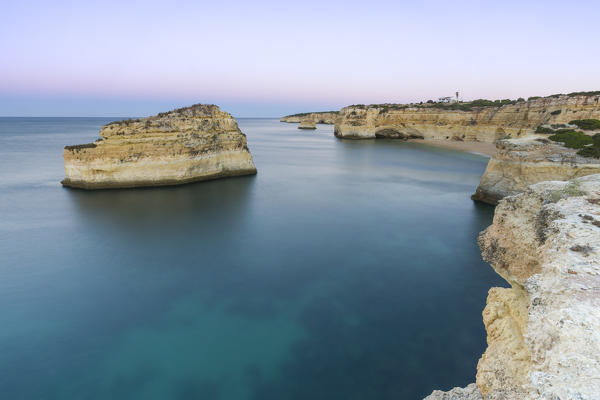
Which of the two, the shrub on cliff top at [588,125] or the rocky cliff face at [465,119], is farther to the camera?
the rocky cliff face at [465,119]

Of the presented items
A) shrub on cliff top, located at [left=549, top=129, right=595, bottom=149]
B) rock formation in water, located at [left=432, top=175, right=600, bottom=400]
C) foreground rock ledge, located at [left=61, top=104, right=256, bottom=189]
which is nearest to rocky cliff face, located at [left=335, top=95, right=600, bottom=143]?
shrub on cliff top, located at [left=549, top=129, right=595, bottom=149]

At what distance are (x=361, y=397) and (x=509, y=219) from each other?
15.1 ft

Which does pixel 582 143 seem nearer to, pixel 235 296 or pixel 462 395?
pixel 462 395

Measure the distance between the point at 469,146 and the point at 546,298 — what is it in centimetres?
5423

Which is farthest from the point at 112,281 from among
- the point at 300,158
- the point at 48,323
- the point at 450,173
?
the point at 300,158

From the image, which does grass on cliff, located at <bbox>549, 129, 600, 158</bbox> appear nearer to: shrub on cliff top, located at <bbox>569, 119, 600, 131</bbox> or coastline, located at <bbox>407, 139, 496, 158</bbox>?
shrub on cliff top, located at <bbox>569, 119, 600, 131</bbox>

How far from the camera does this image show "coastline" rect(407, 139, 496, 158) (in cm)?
4333

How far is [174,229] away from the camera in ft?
50.2

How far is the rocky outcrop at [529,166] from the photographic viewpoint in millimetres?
14102

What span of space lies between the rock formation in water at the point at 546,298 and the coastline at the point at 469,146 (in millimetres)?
40819

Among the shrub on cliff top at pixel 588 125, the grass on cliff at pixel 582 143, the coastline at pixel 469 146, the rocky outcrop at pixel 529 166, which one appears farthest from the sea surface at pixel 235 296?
the coastline at pixel 469 146

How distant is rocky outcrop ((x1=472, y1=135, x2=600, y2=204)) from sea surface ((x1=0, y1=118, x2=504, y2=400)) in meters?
2.03

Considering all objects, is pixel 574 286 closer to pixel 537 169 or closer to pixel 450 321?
pixel 450 321

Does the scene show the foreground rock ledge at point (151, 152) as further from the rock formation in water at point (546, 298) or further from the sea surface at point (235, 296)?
the rock formation in water at point (546, 298)
